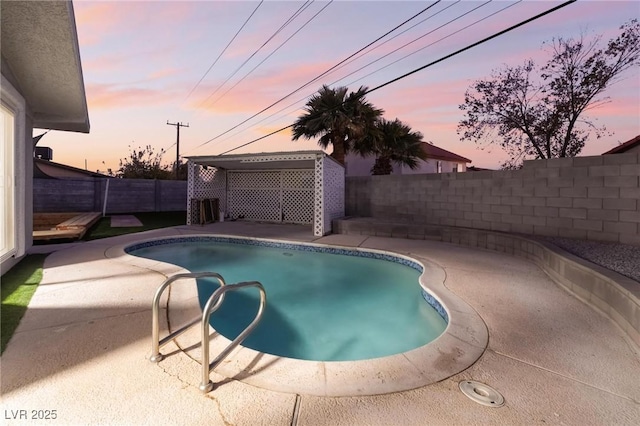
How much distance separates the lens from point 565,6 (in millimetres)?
4551

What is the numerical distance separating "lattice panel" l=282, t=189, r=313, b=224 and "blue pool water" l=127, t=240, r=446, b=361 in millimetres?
4045

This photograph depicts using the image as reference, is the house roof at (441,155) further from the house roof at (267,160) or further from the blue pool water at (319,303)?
the blue pool water at (319,303)

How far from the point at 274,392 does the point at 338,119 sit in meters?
12.5

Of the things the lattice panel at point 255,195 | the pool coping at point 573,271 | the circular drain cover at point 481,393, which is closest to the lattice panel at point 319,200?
the pool coping at point 573,271

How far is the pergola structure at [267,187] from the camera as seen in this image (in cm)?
1003

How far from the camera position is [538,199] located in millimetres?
6852

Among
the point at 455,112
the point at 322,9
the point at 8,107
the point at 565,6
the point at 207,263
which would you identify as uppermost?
the point at 322,9

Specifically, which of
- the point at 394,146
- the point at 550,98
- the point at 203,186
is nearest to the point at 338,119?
the point at 394,146

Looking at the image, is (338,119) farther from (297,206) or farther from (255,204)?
(255,204)

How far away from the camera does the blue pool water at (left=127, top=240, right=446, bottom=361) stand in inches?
140

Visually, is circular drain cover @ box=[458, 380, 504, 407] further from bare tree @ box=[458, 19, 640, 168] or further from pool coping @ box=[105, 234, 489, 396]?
bare tree @ box=[458, 19, 640, 168]

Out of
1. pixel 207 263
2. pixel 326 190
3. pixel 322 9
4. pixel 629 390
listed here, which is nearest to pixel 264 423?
pixel 629 390

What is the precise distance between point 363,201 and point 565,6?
7950mm

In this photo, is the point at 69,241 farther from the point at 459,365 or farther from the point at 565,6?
the point at 565,6
